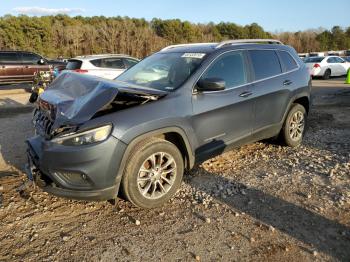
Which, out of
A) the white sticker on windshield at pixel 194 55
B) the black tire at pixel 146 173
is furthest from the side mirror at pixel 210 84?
the black tire at pixel 146 173

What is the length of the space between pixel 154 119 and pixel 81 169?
925 millimetres

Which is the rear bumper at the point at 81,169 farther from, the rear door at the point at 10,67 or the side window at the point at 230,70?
the rear door at the point at 10,67

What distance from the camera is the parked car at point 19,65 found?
17609mm

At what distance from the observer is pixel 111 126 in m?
3.83

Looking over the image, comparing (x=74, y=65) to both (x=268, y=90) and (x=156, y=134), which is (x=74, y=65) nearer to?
(x=268, y=90)

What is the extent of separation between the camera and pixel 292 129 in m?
6.36

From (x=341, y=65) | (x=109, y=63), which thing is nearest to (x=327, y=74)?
(x=341, y=65)

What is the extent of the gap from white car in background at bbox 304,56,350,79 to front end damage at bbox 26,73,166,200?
748 inches

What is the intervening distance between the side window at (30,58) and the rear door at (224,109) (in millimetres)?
15286

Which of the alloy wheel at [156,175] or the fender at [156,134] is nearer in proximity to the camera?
the fender at [156,134]

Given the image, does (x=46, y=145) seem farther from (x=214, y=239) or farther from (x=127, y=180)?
(x=214, y=239)

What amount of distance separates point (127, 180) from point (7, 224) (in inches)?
51.3

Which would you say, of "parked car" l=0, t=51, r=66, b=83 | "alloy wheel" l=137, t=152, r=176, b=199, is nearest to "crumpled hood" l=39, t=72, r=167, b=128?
"alloy wheel" l=137, t=152, r=176, b=199

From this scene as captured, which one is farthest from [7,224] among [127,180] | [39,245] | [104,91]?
[104,91]
